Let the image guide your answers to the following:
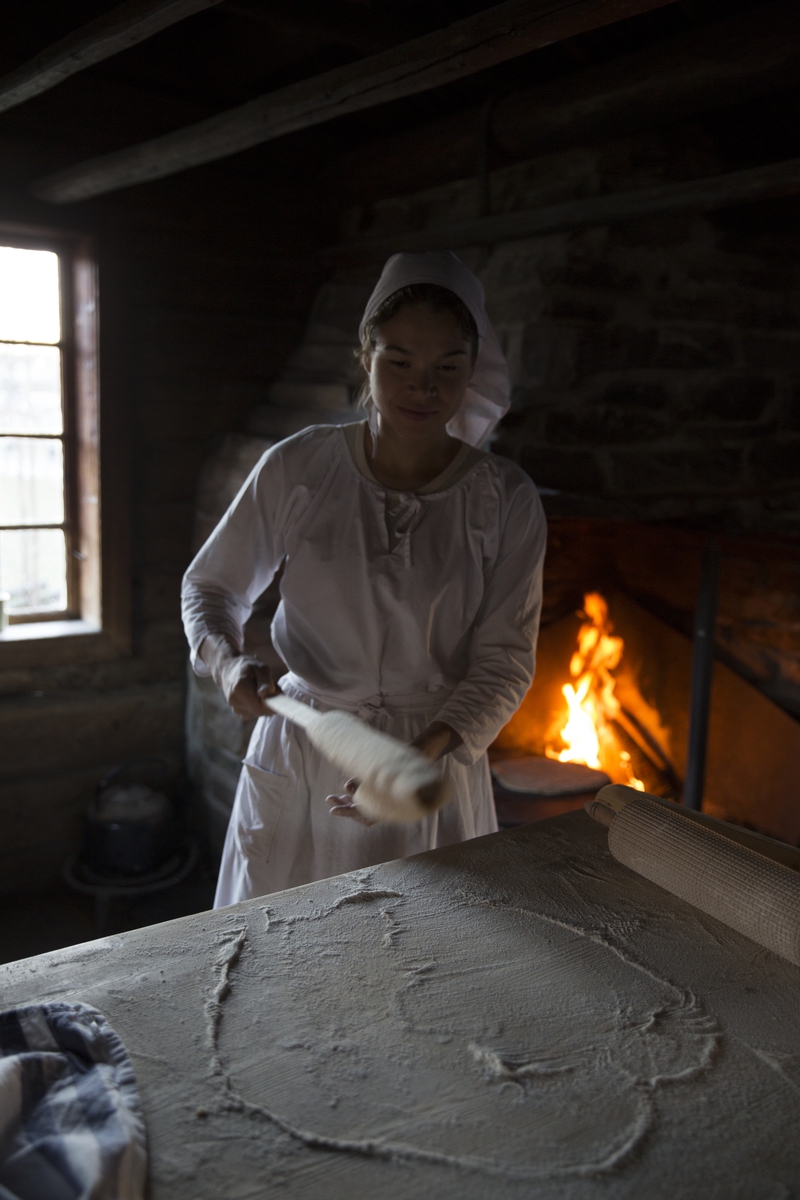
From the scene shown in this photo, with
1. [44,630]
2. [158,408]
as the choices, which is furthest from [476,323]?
[44,630]

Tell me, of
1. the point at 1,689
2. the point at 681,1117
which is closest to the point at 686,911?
the point at 681,1117

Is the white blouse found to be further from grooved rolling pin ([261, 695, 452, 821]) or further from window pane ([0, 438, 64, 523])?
window pane ([0, 438, 64, 523])

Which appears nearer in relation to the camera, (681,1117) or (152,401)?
(681,1117)

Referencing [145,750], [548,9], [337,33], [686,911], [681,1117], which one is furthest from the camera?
[145,750]

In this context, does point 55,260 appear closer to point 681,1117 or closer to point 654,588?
point 654,588

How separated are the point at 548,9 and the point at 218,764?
2.41 m

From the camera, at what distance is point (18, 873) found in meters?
3.15

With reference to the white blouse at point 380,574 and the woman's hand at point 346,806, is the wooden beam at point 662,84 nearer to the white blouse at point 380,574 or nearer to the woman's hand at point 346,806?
the white blouse at point 380,574

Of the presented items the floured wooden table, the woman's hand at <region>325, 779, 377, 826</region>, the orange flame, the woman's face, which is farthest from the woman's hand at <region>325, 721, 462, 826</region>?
the orange flame

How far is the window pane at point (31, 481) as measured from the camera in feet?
10.1

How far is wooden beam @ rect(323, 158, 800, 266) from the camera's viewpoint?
201cm

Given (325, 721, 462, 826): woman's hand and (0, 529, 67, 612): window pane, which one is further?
(0, 529, 67, 612): window pane

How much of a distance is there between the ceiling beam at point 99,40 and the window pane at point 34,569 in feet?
4.86

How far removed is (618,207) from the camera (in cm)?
219
